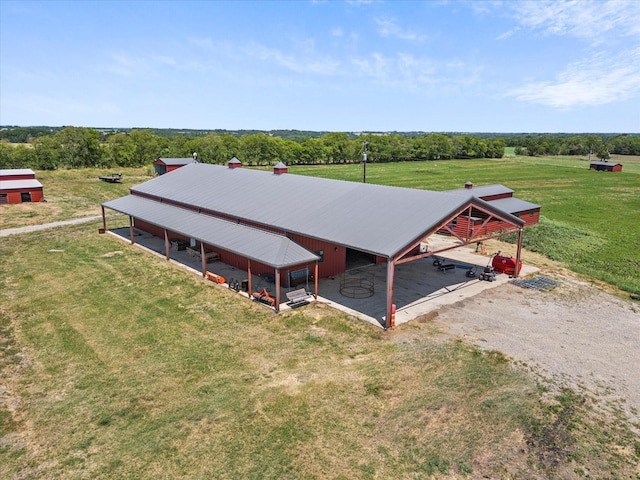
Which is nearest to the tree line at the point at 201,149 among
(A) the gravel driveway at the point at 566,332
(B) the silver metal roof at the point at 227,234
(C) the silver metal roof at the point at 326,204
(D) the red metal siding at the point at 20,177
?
(D) the red metal siding at the point at 20,177

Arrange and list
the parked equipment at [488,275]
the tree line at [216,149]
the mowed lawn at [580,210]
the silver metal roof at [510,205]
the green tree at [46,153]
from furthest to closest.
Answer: the tree line at [216,149] → the green tree at [46,153] → the silver metal roof at [510,205] → the mowed lawn at [580,210] → the parked equipment at [488,275]

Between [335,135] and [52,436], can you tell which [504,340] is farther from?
[335,135]

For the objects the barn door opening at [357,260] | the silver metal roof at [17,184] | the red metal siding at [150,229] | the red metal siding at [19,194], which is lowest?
the barn door opening at [357,260]

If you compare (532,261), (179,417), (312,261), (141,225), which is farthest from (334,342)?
(141,225)

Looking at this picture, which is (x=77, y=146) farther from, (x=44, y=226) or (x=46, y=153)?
(x=44, y=226)

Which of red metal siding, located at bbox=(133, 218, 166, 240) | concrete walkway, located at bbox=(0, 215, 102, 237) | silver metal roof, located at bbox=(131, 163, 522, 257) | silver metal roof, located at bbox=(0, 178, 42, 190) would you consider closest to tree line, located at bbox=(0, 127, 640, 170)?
silver metal roof, located at bbox=(131, 163, 522, 257)

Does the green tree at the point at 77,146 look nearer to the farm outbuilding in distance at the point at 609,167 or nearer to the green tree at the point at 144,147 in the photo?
the green tree at the point at 144,147
